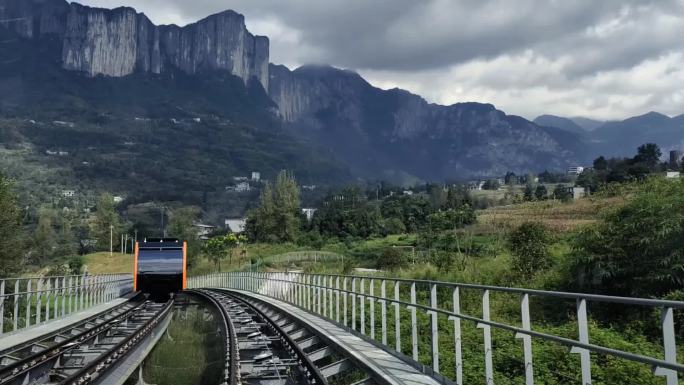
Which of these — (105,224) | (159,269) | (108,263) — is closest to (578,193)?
(108,263)

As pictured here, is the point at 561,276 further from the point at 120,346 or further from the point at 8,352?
the point at 8,352

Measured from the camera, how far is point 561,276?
22250 millimetres

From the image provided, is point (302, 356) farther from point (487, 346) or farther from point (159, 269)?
point (159, 269)

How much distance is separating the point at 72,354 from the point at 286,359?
449 centimetres

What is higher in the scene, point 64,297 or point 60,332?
point 64,297

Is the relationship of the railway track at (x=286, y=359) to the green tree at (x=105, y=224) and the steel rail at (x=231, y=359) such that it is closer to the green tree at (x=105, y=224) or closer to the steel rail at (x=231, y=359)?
the steel rail at (x=231, y=359)

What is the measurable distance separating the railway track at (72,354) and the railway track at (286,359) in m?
2.34

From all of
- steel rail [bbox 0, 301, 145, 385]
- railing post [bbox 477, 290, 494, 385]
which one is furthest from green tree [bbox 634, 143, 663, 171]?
railing post [bbox 477, 290, 494, 385]

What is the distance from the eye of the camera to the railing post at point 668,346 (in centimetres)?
432

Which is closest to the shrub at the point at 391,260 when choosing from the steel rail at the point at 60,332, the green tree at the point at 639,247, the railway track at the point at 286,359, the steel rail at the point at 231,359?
the steel rail at the point at 60,332

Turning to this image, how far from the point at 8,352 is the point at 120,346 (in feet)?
8.88

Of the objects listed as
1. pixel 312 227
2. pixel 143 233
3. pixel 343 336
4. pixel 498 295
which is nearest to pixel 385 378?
pixel 343 336

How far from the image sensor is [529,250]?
26.6 m

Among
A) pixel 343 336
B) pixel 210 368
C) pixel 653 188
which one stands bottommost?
pixel 210 368
